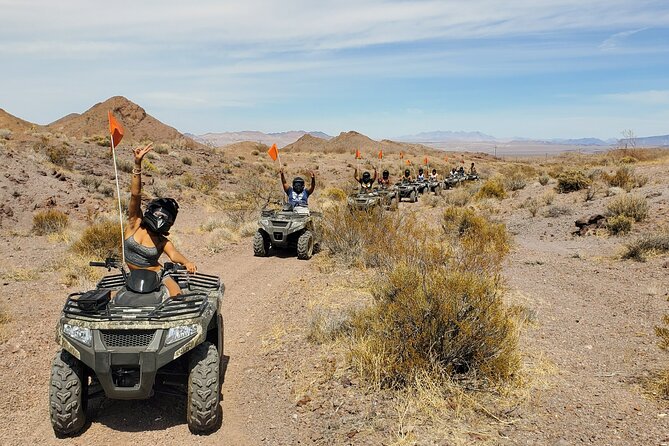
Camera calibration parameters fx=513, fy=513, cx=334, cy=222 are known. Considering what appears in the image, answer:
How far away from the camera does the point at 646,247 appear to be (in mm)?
10680

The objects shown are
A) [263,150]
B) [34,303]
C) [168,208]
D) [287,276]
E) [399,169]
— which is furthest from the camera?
[263,150]

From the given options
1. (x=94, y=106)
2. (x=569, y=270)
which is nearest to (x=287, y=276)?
(x=569, y=270)

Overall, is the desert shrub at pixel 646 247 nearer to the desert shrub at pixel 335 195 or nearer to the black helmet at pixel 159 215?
the black helmet at pixel 159 215

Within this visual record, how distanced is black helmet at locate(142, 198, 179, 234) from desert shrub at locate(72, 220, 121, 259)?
20.8ft

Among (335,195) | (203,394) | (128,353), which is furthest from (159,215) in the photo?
(335,195)

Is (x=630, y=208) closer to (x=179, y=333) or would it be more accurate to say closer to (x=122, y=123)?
(x=179, y=333)

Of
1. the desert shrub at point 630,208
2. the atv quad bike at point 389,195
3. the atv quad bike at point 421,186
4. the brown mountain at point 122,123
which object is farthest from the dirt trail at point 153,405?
the brown mountain at point 122,123

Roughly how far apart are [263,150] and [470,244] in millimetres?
46364

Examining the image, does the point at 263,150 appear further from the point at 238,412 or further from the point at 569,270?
the point at 238,412

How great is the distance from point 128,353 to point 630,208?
1419 centimetres

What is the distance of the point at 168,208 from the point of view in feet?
15.4

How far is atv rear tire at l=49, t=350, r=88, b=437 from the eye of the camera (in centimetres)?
420

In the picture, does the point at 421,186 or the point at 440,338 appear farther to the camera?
the point at 421,186

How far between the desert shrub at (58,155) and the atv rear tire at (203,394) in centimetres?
2053
